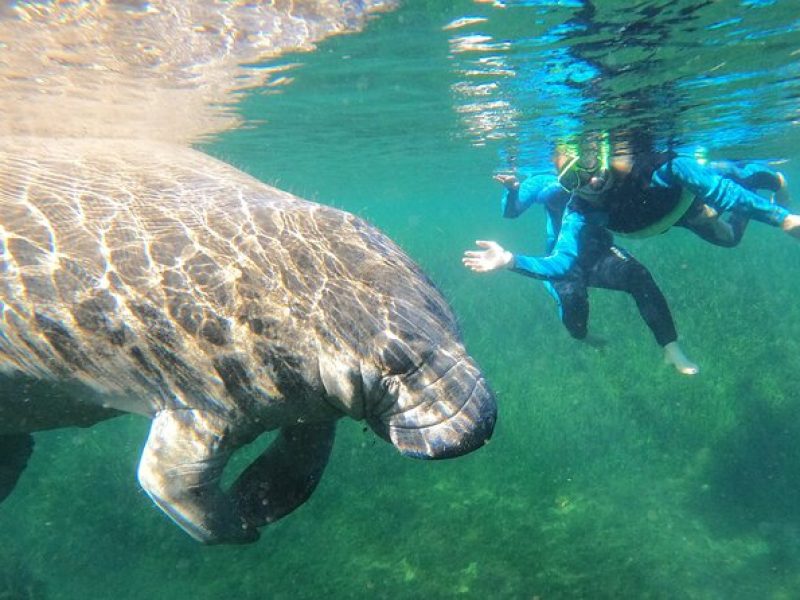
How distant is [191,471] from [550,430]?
12.3 metres

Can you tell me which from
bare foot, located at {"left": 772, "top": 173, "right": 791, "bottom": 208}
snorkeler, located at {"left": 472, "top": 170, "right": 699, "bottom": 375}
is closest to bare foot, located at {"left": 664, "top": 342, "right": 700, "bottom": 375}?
snorkeler, located at {"left": 472, "top": 170, "right": 699, "bottom": 375}

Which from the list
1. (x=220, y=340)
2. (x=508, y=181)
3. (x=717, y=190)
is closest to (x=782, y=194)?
(x=717, y=190)

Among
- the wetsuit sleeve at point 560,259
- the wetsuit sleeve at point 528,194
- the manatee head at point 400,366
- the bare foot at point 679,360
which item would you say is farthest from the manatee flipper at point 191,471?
the wetsuit sleeve at point 528,194

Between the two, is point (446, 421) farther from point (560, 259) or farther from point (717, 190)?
point (717, 190)

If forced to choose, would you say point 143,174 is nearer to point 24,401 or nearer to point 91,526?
point 24,401

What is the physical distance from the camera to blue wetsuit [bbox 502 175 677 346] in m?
8.25

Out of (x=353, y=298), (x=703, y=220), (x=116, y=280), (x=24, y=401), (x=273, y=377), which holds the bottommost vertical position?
(x=703, y=220)

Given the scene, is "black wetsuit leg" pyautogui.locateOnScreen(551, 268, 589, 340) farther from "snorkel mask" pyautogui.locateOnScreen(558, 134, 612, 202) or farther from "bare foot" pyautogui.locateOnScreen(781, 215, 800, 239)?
"bare foot" pyautogui.locateOnScreen(781, 215, 800, 239)

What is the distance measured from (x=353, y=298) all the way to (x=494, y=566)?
720 centimetres

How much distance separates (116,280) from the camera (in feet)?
8.89

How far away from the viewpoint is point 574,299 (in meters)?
9.42

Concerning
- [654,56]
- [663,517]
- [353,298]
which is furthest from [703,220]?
[353,298]

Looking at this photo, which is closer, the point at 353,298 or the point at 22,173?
the point at 353,298

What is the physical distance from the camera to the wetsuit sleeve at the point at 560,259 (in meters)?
7.60
